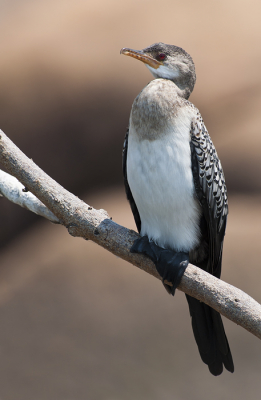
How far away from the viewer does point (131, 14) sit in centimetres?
384

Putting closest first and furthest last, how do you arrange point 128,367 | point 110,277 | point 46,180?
point 46,180 → point 128,367 → point 110,277

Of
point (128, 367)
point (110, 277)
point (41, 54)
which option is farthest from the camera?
point (41, 54)

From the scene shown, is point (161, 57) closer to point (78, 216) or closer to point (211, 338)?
point (78, 216)

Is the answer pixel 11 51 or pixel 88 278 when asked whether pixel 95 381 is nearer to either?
pixel 88 278

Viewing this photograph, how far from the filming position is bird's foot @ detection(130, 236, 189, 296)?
1.68m

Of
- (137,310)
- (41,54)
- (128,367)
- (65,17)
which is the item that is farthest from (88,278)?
(65,17)

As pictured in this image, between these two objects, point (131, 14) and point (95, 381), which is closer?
point (95, 381)

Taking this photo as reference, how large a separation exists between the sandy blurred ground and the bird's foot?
5.94 ft

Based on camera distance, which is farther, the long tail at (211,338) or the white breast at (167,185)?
the long tail at (211,338)

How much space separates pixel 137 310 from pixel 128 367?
53cm

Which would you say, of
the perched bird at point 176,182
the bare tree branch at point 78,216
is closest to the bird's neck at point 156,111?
the perched bird at point 176,182

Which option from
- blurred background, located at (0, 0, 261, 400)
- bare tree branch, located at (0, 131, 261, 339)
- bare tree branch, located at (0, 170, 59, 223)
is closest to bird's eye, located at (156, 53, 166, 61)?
bare tree branch, located at (0, 131, 261, 339)

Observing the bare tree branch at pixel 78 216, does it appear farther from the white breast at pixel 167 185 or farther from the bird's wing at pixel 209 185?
the bird's wing at pixel 209 185

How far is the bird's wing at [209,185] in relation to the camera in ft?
5.99
